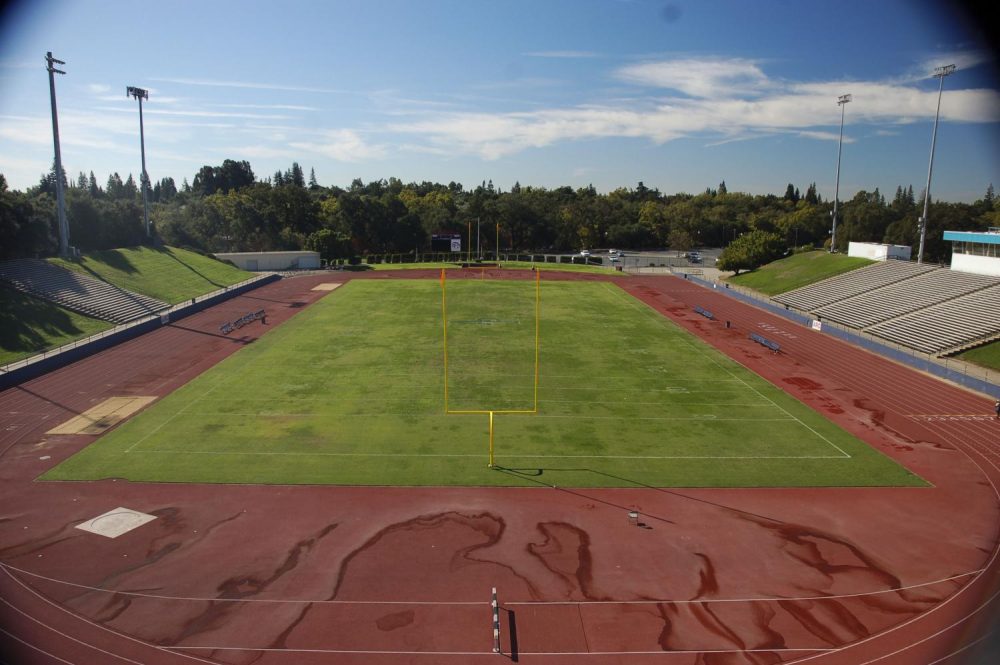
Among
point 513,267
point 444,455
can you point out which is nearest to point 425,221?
point 513,267

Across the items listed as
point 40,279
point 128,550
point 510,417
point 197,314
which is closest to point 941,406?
point 510,417

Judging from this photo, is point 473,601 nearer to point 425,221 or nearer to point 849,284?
point 849,284

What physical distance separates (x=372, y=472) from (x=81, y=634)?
28.1ft

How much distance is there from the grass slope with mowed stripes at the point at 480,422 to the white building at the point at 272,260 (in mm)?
35912

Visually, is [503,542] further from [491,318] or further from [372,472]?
[491,318]

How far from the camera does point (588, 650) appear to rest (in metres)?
11.8

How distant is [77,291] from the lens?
4275 centimetres

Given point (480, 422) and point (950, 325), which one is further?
point (950, 325)

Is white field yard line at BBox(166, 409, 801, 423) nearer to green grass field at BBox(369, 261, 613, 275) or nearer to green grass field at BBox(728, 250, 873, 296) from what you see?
green grass field at BBox(728, 250, 873, 296)

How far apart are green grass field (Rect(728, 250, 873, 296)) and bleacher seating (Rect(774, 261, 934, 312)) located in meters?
1.60

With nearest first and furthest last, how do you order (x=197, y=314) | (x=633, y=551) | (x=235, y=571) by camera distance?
(x=235, y=571) → (x=633, y=551) → (x=197, y=314)

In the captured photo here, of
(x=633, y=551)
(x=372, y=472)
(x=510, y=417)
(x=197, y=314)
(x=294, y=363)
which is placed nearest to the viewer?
(x=633, y=551)

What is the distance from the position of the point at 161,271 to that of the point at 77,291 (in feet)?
43.8

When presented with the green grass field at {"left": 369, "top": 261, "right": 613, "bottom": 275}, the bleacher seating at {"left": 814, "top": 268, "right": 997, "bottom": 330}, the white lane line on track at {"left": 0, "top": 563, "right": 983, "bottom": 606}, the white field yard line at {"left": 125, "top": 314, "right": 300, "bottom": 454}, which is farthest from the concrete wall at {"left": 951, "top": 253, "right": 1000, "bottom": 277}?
the white field yard line at {"left": 125, "top": 314, "right": 300, "bottom": 454}
